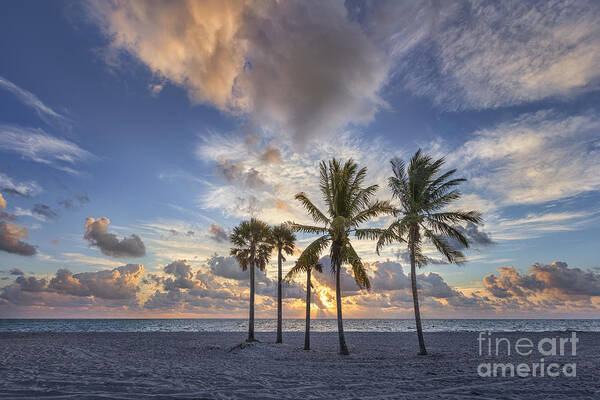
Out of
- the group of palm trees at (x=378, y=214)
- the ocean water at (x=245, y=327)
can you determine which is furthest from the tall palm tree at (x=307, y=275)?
the ocean water at (x=245, y=327)

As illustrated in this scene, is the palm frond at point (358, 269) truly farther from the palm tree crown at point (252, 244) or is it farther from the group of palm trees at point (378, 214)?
the palm tree crown at point (252, 244)

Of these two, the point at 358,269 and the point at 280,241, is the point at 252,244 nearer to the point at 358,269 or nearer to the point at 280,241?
the point at 280,241

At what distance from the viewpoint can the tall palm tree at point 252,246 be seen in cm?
2956

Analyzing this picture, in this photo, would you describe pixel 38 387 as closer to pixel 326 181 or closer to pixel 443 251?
pixel 326 181

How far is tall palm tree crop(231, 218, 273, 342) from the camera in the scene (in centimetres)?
2956

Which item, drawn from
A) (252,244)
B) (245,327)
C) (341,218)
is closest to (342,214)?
(341,218)

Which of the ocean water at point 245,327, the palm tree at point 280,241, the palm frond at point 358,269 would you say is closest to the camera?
the palm frond at point 358,269

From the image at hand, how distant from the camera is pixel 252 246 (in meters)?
29.8

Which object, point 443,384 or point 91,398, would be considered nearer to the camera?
point 91,398

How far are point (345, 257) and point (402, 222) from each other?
3972 millimetres

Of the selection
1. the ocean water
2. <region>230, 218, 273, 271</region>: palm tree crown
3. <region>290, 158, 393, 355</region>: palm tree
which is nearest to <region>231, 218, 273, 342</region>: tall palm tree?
<region>230, 218, 273, 271</region>: palm tree crown

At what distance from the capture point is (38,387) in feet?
31.9

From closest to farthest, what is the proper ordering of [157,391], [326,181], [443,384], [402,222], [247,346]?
1. [157,391]
2. [443,384]
3. [402,222]
4. [326,181]
5. [247,346]

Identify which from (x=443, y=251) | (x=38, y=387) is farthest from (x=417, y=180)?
(x=38, y=387)
